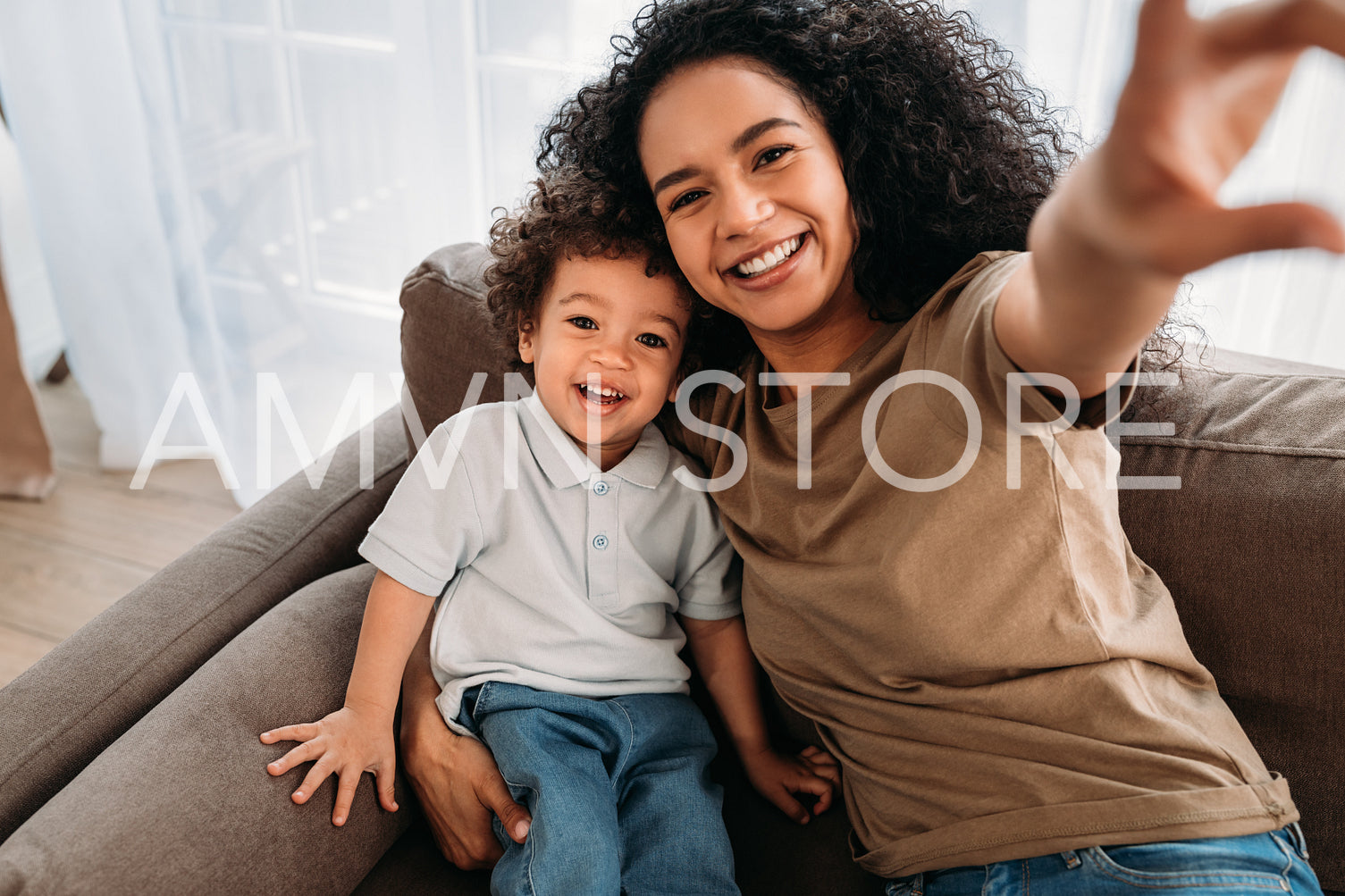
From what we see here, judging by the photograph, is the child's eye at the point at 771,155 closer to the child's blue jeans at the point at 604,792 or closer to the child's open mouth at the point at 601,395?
the child's open mouth at the point at 601,395

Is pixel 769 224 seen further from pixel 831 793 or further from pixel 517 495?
pixel 831 793

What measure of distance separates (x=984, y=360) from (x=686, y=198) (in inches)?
16.4

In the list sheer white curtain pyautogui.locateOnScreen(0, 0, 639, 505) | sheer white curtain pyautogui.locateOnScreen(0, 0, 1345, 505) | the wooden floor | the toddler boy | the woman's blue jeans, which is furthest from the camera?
the wooden floor

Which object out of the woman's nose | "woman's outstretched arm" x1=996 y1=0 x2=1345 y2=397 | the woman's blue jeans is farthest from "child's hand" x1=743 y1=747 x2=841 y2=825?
"woman's outstretched arm" x1=996 y1=0 x2=1345 y2=397

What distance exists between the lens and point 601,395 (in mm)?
1136

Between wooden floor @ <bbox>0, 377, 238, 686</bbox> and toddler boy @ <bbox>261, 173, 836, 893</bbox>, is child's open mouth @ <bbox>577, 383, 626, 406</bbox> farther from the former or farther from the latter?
Result: wooden floor @ <bbox>0, 377, 238, 686</bbox>

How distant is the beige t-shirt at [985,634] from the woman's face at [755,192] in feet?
0.35

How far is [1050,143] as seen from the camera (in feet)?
3.83

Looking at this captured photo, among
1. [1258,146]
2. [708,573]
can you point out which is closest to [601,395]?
[708,573]

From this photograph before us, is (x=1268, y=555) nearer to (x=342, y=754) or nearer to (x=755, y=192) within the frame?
(x=755, y=192)

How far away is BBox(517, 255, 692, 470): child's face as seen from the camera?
112cm

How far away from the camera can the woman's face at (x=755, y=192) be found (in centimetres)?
98

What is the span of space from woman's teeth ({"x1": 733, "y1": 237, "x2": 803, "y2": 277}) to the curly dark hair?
0.08m

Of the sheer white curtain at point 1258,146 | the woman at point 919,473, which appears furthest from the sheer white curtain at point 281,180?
the woman at point 919,473
